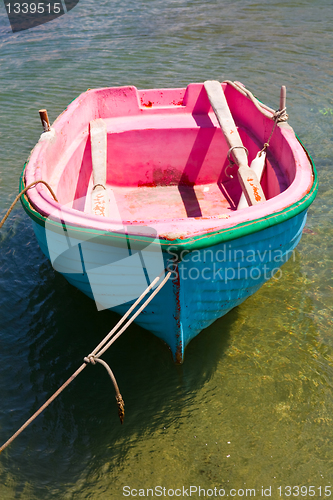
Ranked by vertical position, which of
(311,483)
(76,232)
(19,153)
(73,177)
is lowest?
(311,483)

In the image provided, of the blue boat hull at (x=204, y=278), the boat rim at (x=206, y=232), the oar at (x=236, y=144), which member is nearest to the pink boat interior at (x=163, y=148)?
the oar at (x=236, y=144)

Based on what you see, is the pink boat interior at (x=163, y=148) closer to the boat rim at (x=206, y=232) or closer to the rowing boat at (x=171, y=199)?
the rowing boat at (x=171, y=199)

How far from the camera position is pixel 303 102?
300 inches

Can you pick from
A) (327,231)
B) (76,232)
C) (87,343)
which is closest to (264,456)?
(87,343)

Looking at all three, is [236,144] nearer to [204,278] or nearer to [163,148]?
[163,148]

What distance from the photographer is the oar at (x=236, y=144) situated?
11.5 feet

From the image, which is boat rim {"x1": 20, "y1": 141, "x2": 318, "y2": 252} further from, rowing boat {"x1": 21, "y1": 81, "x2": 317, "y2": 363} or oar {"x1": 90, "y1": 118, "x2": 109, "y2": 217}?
oar {"x1": 90, "y1": 118, "x2": 109, "y2": 217}

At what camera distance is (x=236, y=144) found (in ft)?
14.1

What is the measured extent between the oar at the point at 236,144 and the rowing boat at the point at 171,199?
1cm

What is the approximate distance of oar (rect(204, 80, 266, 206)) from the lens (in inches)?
137

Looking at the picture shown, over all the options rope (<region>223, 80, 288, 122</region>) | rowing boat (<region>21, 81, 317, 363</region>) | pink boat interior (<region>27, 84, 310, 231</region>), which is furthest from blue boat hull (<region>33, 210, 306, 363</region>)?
pink boat interior (<region>27, 84, 310, 231</region>)

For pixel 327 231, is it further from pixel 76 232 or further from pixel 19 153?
pixel 19 153

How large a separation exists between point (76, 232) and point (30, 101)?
6201mm

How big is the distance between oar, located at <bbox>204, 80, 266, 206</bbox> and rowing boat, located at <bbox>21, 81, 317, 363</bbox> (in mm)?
12
